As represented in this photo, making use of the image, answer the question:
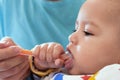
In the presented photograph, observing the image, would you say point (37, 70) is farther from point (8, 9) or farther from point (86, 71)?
point (8, 9)

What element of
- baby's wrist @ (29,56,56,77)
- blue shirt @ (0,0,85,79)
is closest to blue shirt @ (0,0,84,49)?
blue shirt @ (0,0,85,79)

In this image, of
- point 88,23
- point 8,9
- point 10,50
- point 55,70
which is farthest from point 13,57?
point 8,9

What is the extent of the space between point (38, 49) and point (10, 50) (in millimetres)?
102

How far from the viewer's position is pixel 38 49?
1045 mm

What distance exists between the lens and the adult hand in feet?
3.26

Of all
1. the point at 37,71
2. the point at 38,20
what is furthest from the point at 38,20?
the point at 37,71

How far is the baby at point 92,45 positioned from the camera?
987mm

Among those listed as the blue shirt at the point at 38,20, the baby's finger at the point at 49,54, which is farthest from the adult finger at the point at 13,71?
the blue shirt at the point at 38,20

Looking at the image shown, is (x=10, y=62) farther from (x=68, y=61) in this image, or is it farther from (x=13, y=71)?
(x=68, y=61)

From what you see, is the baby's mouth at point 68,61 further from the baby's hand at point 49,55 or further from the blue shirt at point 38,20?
the blue shirt at point 38,20

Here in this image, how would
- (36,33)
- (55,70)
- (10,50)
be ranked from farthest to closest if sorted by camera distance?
(36,33) < (55,70) < (10,50)

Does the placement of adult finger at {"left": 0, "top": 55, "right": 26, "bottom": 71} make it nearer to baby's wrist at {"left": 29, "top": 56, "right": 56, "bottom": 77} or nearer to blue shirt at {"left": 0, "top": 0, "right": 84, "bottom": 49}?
baby's wrist at {"left": 29, "top": 56, "right": 56, "bottom": 77}

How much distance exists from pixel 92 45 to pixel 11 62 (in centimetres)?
27

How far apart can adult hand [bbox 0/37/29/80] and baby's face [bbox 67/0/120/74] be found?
0.56 ft
